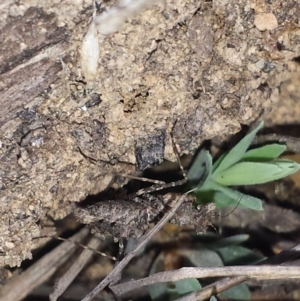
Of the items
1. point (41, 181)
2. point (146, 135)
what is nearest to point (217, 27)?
point (146, 135)

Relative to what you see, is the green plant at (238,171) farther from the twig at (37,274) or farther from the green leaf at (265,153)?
the twig at (37,274)

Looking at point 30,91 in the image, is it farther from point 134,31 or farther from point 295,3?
point 295,3

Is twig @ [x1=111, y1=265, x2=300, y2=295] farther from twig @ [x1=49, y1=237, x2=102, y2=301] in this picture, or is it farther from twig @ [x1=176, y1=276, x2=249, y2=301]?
twig @ [x1=49, y1=237, x2=102, y2=301]

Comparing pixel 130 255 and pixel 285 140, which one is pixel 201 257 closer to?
pixel 130 255

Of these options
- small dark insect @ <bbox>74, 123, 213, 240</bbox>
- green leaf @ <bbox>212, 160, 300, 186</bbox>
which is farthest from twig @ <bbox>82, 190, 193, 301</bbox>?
green leaf @ <bbox>212, 160, 300, 186</bbox>

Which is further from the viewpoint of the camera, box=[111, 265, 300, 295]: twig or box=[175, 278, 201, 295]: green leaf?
box=[175, 278, 201, 295]: green leaf

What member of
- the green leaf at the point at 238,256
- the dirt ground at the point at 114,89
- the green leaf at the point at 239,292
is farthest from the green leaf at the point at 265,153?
the green leaf at the point at 239,292
